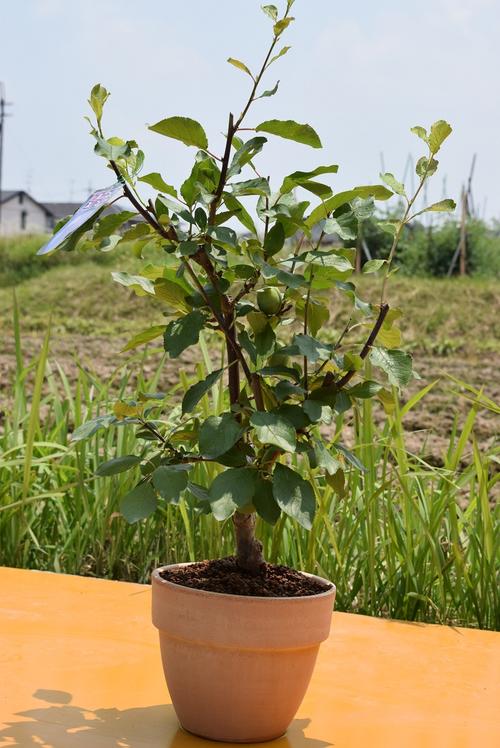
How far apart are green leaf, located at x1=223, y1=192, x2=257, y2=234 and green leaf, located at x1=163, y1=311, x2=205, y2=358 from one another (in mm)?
142

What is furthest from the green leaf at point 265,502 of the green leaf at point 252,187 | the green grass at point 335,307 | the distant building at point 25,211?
the distant building at point 25,211

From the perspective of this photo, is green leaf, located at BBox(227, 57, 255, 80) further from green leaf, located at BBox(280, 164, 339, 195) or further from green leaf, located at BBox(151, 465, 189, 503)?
green leaf, located at BBox(151, 465, 189, 503)

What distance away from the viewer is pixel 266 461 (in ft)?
4.13

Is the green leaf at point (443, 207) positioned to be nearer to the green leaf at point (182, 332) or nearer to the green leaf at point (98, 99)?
the green leaf at point (182, 332)

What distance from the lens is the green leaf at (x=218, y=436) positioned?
1159mm

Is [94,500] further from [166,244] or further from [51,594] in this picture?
[166,244]

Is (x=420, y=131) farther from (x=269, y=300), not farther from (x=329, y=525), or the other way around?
(x=329, y=525)

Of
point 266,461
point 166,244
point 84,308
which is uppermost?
point 84,308

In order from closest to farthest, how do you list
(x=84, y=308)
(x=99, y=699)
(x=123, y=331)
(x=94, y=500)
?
(x=99, y=699)
(x=94, y=500)
(x=123, y=331)
(x=84, y=308)

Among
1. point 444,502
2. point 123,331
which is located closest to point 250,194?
point 444,502

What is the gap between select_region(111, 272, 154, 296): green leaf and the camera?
125 centimetres

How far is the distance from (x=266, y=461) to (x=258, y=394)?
0.30 ft

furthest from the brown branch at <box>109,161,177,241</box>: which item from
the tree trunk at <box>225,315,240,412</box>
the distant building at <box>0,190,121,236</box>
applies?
the distant building at <box>0,190,121,236</box>

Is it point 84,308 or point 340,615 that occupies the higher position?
point 84,308
